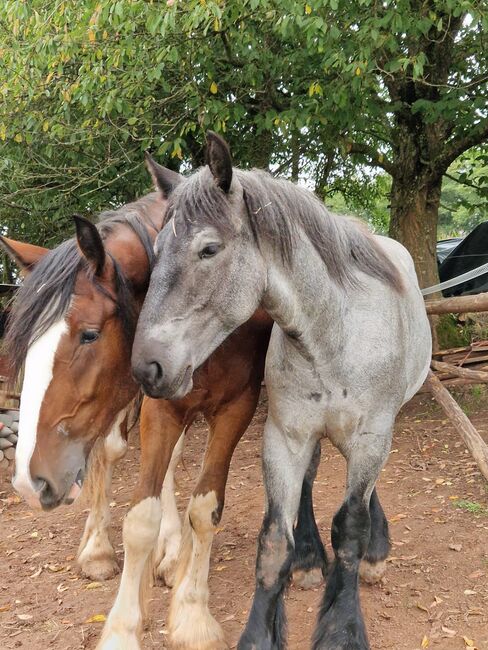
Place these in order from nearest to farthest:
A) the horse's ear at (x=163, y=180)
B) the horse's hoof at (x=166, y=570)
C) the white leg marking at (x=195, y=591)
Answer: the horse's ear at (x=163, y=180) < the white leg marking at (x=195, y=591) < the horse's hoof at (x=166, y=570)

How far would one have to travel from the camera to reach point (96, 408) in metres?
2.31

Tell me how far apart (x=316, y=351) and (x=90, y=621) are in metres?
1.83

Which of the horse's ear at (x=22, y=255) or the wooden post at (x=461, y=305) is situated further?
the wooden post at (x=461, y=305)

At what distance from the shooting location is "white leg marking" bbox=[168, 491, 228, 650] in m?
2.80

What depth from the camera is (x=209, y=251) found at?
205 cm

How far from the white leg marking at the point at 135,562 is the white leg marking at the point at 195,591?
20 cm

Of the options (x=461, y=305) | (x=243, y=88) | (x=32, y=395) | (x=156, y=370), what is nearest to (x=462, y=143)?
(x=461, y=305)

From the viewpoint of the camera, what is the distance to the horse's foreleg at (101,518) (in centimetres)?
373

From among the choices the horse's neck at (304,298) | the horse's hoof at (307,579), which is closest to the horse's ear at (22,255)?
the horse's neck at (304,298)

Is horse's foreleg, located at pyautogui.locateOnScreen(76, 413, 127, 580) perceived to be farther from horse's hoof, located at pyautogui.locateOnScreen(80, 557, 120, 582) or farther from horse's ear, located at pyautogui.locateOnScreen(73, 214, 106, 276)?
horse's ear, located at pyautogui.locateOnScreen(73, 214, 106, 276)

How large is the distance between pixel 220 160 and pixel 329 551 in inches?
110

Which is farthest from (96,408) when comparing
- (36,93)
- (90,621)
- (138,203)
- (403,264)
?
(36,93)

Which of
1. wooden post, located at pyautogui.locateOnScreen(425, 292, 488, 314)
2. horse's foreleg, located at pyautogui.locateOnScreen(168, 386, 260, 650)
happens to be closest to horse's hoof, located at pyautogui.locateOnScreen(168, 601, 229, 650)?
horse's foreleg, located at pyautogui.locateOnScreen(168, 386, 260, 650)

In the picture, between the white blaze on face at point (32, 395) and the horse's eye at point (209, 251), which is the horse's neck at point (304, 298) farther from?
the white blaze on face at point (32, 395)
